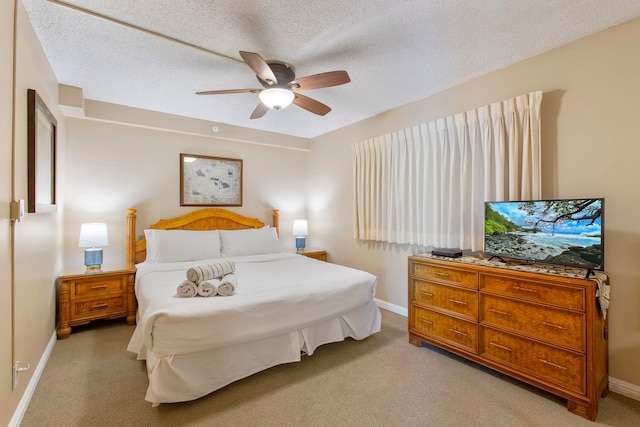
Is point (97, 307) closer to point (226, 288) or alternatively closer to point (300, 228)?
point (226, 288)

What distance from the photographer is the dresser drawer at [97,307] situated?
3.04 m

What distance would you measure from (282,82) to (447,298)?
2.41m

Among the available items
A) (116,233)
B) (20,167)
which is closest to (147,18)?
(20,167)

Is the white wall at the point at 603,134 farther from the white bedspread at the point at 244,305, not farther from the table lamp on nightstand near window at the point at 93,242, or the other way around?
the table lamp on nightstand near window at the point at 93,242

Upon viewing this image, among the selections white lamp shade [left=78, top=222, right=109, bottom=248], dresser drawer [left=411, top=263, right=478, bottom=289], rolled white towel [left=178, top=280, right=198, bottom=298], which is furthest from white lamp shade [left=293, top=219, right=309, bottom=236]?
rolled white towel [left=178, top=280, right=198, bottom=298]

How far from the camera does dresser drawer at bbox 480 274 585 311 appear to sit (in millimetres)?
1896

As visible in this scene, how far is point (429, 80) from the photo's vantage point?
2945 mm

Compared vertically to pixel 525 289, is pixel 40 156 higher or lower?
higher

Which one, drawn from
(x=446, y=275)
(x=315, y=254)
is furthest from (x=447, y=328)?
(x=315, y=254)

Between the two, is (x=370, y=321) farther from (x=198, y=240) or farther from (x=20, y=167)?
(x=20, y=167)

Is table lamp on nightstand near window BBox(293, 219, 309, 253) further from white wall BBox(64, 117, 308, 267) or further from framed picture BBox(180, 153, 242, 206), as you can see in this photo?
framed picture BBox(180, 153, 242, 206)

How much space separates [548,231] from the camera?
221 cm

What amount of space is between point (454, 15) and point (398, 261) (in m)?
2.60

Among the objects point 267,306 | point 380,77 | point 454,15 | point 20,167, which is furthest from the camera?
point 380,77
